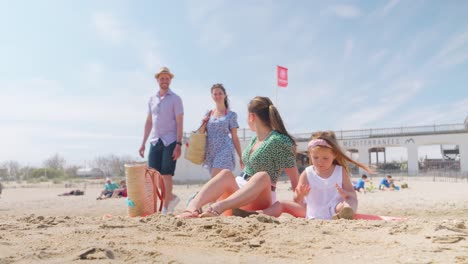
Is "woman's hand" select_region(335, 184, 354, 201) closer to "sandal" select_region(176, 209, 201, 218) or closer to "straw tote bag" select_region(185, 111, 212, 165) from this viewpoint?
"sandal" select_region(176, 209, 201, 218)

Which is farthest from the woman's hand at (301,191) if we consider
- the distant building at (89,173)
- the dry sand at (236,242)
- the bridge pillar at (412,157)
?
the distant building at (89,173)

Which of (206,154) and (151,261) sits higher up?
(206,154)

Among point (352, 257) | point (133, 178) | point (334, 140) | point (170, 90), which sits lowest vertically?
point (352, 257)

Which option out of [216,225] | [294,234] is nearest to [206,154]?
[216,225]

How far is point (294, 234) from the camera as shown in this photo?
7.98 feet

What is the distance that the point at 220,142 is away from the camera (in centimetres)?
498

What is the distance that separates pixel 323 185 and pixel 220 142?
1.75 metres

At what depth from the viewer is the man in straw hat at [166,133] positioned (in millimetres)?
4988

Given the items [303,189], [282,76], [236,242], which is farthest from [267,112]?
[282,76]

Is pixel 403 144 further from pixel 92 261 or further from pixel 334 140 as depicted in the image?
pixel 92 261

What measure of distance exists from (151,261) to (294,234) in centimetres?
98

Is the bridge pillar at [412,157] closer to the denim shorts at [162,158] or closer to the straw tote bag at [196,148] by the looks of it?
the straw tote bag at [196,148]

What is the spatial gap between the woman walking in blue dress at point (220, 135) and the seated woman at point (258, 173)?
85 centimetres

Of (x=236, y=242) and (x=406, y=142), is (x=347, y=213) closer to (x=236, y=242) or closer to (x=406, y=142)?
(x=236, y=242)
